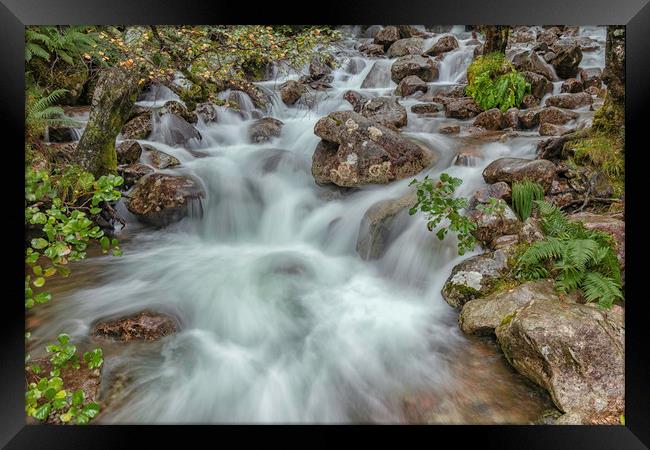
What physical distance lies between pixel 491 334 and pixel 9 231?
8.84ft

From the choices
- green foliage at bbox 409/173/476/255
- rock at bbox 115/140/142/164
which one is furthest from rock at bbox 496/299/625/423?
rock at bbox 115/140/142/164

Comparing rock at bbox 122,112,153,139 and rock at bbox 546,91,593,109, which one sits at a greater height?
rock at bbox 546,91,593,109

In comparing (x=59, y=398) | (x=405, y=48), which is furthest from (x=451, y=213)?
(x=405, y=48)

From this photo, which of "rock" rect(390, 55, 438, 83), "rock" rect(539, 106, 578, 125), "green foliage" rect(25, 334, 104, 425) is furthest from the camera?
"rock" rect(390, 55, 438, 83)

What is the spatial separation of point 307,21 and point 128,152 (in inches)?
131

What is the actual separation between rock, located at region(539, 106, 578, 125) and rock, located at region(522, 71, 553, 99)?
1.97ft

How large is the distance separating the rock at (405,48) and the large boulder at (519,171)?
141 inches

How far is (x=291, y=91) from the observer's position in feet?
17.9

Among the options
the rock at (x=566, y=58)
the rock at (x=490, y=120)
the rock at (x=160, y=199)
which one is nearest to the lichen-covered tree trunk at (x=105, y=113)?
the rock at (x=160, y=199)

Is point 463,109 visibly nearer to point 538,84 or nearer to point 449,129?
point 449,129

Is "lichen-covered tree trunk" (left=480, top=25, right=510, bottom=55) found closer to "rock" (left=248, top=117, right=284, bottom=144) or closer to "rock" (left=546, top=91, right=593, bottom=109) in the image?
"rock" (left=546, top=91, right=593, bottom=109)

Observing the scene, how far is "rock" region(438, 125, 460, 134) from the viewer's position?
15.6 ft

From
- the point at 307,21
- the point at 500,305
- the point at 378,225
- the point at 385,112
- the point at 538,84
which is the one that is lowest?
the point at 500,305

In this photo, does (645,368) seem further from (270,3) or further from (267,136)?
(267,136)
